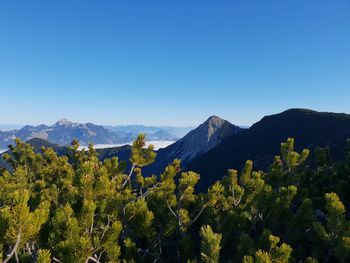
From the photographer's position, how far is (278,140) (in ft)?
596

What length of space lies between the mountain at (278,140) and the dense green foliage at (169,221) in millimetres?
143891

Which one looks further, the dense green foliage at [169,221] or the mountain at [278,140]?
the mountain at [278,140]

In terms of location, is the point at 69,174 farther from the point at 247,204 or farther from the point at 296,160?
the point at 296,160

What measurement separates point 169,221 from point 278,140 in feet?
597

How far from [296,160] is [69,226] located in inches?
485

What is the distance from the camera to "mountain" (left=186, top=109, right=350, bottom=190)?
516 ft

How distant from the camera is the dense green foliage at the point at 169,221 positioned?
5652 mm

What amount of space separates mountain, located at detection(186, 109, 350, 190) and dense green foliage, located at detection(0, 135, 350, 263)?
472ft

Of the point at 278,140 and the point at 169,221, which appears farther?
the point at 278,140

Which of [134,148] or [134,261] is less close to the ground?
[134,148]

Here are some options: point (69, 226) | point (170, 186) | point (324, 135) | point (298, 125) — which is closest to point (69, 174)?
point (170, 186)

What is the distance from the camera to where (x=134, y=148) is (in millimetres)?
11484

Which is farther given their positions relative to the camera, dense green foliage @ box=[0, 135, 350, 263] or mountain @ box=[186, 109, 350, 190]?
mountain @ box=[186, 109, 350, 190]

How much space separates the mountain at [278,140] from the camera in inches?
6192
